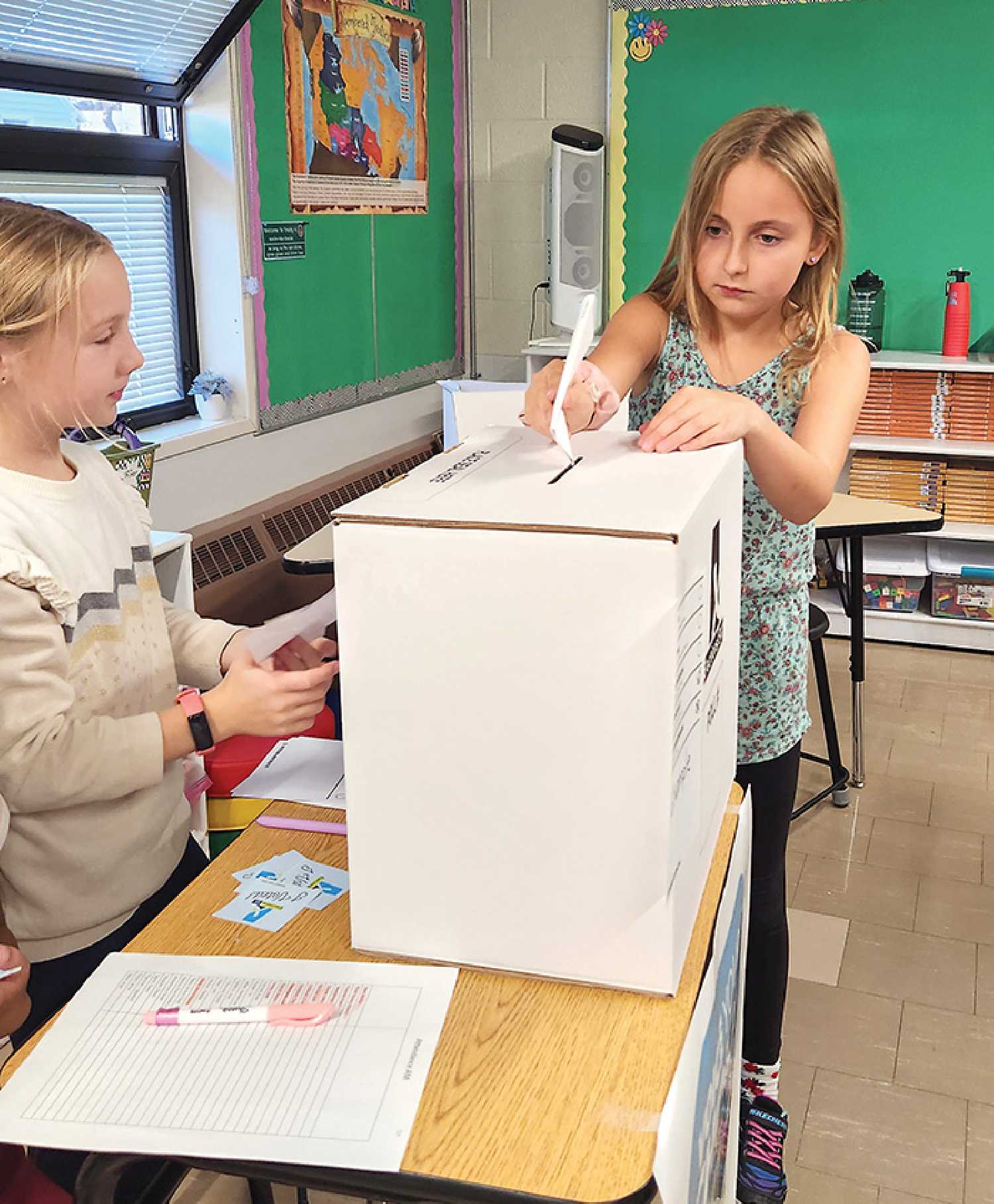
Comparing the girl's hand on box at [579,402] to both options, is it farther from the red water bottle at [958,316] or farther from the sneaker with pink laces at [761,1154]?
the red water bottle at [958,316]

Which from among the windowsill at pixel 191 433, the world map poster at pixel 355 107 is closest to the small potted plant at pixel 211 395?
the windowsill at pixel 191 433

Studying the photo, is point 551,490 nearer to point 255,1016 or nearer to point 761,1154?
point 255,1016

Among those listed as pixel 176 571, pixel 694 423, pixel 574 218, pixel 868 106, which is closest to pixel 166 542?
pixel 176 571

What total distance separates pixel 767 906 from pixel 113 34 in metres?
2.50

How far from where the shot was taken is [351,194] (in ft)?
12.9

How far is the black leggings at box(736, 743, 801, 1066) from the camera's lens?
158cm

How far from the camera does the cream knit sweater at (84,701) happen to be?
111 cm

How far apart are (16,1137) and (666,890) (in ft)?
1.55

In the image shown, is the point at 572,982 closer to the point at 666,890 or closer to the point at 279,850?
the point at 666,890

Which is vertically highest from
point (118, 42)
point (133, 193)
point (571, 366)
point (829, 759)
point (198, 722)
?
point (118, 42)

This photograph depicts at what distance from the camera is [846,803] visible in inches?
123

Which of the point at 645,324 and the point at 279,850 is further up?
the point at 645,324

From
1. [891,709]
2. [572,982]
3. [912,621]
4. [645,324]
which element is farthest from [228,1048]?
[912,621]

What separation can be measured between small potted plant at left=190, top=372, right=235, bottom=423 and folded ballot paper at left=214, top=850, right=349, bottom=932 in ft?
8.16
